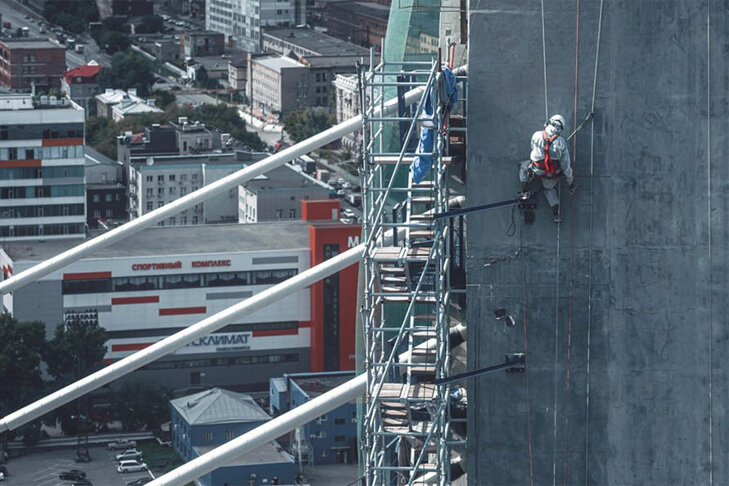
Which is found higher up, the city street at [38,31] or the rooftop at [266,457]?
the city street at [38,31]

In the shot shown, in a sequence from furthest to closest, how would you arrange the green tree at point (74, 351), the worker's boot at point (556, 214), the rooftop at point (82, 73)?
the rooftop at point (82, 73) < the green tree at point (74, 351) < the worker's boot at point (556, 214)

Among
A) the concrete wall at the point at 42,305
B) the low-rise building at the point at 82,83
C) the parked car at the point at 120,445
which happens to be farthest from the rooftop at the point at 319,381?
the low-rise building at the point at 82,83

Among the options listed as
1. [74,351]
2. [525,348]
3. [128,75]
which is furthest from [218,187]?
[128,75]

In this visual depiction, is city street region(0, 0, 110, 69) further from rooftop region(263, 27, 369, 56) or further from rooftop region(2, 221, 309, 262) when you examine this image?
rooftop region(2, 221, 309, 262)

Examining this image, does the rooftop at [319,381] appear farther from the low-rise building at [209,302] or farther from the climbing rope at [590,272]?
the climbing rope at [590,272]

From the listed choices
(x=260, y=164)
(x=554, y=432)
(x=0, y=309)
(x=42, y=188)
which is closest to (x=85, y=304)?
(x=0, y=309)
